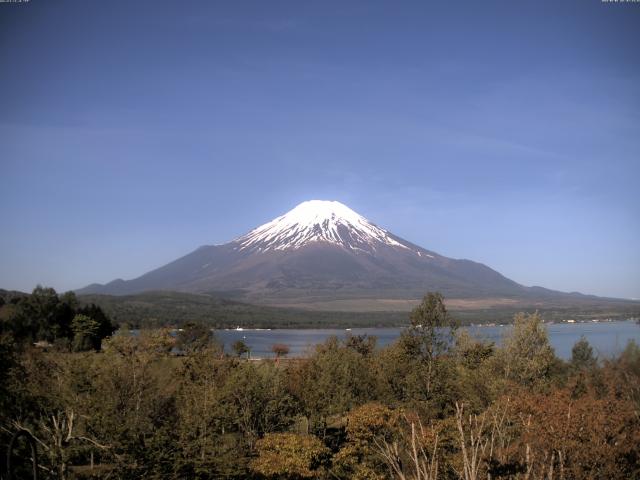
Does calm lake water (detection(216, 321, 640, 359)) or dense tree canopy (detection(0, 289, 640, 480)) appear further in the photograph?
calm lake water (detection(216, 321, 640, 359))

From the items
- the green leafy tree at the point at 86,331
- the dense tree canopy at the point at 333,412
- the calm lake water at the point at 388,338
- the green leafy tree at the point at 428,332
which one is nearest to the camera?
the dense tree canopy at the point at 333,412

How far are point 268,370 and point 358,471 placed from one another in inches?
370

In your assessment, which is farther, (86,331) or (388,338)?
(388,338)

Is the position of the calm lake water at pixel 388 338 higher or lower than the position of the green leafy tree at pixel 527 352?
lower

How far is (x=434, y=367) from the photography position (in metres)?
25.4

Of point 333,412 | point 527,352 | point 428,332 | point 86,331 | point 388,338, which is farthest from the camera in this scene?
point 388,338

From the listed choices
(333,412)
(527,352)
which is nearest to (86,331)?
(333,412)

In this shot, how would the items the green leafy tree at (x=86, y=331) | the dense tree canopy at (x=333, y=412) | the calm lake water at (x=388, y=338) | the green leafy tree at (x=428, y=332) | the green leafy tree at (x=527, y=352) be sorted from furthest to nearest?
1. the calm lake water at (x=388, y=338)
2. the green leafy tree at (x=86, y=331)
3. the green leafy tree at (x=527, y=352)
4. the green leafy tree at (x=428, y=332)
5. the dense tree canopy at (x=333, y=412)

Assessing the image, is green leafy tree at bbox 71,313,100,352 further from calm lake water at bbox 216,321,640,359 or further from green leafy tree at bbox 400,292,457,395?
green leafy tree at bbox 400,292,457,395

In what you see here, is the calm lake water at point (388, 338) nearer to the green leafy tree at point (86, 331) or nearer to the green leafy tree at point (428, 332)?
the green leafy tree at point (428, 332)

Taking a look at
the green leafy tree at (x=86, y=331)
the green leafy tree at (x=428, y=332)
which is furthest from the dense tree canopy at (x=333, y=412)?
the green leafy tree at (x=86, y=331)

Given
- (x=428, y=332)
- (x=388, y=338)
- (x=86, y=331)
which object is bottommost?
(x=388, y=338)

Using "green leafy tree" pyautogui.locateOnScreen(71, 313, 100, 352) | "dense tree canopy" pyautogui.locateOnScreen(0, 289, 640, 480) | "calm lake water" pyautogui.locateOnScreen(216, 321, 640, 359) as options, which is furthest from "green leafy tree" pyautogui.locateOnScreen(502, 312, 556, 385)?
"green leafy tree" pyautogui.locateOnScreen(71, 313, 100, 352)

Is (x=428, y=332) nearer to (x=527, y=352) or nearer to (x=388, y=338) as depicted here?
(x=527, y=352)
